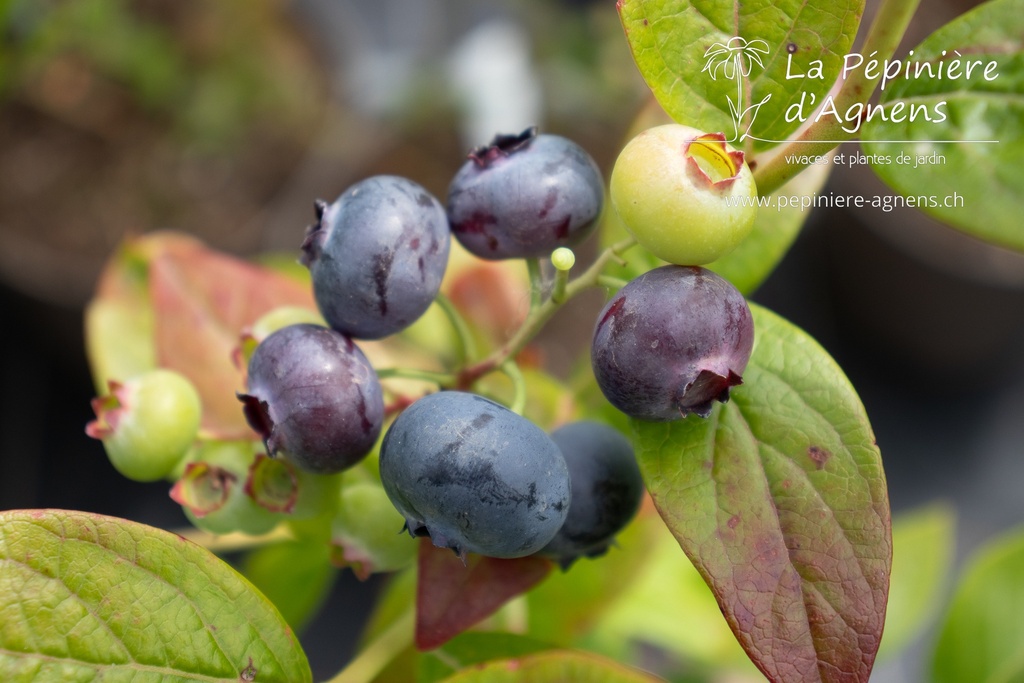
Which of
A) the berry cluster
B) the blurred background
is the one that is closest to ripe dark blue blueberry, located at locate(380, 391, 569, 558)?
the berry cluster

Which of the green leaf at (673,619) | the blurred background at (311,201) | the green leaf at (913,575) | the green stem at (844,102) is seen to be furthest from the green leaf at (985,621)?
the blurred background at (311,201)

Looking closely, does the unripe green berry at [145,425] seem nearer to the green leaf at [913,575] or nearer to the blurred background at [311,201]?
the green leaf at [913,575]

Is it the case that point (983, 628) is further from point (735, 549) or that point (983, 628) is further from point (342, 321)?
point (342, 321)

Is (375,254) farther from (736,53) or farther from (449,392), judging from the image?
(736,53)

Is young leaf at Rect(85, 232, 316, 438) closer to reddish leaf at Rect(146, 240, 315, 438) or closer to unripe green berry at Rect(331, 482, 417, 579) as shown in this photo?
reddish leaf at Rect(146, 240, 315, 438)

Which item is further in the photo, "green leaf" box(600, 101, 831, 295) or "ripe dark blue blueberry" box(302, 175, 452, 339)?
"green leaf" box(600, 101, 831, 295)

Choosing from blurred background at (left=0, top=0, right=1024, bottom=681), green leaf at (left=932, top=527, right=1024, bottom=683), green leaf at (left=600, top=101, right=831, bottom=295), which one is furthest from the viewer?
blurred background at (left=0, top=0, right=1024, bottom=681)
